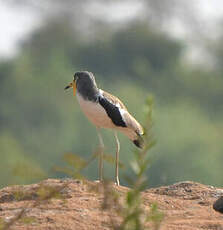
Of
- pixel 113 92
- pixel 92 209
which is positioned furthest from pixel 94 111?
pixel 113 92

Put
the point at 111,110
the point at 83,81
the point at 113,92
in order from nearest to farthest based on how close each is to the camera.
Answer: the point at 111,110 → the point at 83,81 → the point at 113,92

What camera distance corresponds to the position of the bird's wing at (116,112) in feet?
34.8

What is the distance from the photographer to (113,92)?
46344mm

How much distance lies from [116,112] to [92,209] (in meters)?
3.34

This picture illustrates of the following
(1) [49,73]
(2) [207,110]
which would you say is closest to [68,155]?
(2) [207,110]

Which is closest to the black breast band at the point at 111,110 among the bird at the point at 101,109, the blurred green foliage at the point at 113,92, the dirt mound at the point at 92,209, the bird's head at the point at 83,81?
the bird at the point at 101,109

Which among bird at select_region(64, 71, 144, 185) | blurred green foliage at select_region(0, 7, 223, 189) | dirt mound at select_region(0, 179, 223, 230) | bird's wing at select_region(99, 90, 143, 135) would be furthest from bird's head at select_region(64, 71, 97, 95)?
blurred green foliage at select_region(0, 7, 223, 189)

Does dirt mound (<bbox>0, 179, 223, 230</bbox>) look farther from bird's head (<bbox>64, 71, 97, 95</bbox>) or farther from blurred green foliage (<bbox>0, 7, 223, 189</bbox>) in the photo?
blurred green foliage (<bbox>0, 7, 223, 189</bbox>)

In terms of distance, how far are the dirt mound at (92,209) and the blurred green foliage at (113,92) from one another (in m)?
24.6

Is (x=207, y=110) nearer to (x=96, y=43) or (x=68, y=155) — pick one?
(x=96, y=43)

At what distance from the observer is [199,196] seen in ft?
28.8

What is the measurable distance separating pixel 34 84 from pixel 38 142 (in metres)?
8.46

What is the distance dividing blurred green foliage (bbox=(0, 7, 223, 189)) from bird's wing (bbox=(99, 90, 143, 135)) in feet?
73.3

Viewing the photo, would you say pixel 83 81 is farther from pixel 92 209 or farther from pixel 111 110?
pixel 92 209
